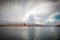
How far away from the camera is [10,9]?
7.55 ft

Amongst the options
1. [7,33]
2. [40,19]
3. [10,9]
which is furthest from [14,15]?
[40,19]

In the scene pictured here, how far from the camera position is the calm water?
7.42ft

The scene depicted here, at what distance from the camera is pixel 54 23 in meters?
2.29

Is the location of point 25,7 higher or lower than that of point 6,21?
higher

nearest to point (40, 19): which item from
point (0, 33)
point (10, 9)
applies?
point (10, 9)

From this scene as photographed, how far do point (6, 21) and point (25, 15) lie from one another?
664mm

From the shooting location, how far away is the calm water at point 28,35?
226 centimetres

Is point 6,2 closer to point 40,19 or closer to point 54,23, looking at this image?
point 40,19

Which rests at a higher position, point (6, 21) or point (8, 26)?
point (6, 21)

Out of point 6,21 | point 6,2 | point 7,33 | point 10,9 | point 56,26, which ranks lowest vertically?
point 7,33

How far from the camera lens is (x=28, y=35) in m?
Result: 2.44

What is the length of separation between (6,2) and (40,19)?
1.27 metres

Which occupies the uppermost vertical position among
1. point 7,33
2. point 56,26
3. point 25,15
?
point 25,15

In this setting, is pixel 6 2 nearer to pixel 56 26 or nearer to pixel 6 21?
pixel 6 21
